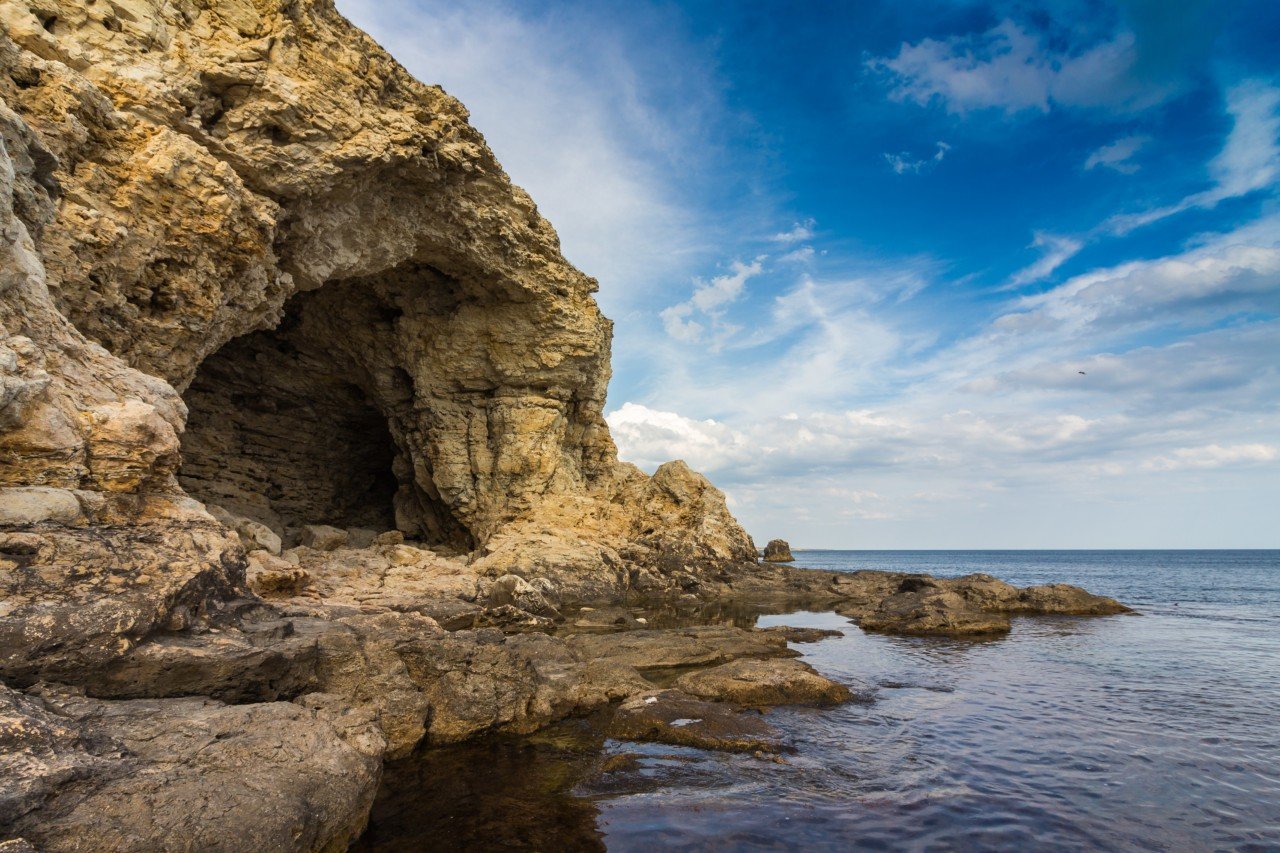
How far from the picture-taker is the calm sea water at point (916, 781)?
6480mm

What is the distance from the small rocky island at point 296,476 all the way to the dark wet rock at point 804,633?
25 cm

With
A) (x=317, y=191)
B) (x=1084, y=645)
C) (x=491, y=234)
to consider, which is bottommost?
(x=1084, y=645)

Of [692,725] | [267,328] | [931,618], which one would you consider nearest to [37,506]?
[692,725]

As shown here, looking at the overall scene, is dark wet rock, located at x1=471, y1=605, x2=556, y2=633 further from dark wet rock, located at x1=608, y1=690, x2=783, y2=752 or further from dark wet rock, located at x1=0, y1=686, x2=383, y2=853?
dark wet rock, located at x1=0, y1=686, x2=383, y2=853

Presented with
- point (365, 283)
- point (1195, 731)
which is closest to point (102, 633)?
point (1195, 731)

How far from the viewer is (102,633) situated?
19.7 ft

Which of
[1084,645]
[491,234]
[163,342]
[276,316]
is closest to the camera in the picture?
[163,342]

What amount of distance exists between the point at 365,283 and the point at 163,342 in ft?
41.0

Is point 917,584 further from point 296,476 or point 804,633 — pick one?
point 296,476

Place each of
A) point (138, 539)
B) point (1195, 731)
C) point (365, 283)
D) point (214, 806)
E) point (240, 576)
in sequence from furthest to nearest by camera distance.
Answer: point (365, 283), point (1195, 731), point (240, 576), point (138, 539), point (214, 806)

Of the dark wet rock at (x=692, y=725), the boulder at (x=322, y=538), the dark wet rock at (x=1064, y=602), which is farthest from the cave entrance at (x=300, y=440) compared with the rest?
the dark wet rock at (x=1064, y=602)

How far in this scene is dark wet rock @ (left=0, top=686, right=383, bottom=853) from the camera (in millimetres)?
4125

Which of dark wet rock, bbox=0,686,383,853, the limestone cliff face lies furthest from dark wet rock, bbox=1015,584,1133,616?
dark wet rock, bbox=0,686,383,853

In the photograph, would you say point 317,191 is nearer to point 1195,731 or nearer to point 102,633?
point 102,633
